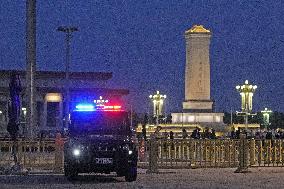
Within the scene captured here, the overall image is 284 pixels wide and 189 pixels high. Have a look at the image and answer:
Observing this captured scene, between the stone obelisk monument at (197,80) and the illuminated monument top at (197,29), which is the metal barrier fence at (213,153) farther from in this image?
the illuminated monument top at (197,29)

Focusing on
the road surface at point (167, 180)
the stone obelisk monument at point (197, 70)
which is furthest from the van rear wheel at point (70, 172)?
the stone obelisk monument at point (197, 70)

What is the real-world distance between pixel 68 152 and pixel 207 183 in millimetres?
4177

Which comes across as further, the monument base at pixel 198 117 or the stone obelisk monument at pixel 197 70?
the monument base at pixel 198 117

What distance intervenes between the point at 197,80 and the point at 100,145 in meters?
60.6

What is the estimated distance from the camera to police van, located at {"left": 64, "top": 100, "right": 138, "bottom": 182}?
79.7 ft

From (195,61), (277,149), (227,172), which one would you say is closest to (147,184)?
(227,172)

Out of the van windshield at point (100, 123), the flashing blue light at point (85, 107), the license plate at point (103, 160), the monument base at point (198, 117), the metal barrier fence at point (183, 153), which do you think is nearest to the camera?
the license plate at point (103, 160)

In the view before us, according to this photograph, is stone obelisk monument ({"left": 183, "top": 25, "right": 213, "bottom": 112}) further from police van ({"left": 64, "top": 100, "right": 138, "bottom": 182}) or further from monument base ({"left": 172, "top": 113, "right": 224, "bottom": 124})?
police van ({"left": 64, "top": 100, "right": 138, "bottom": 182})

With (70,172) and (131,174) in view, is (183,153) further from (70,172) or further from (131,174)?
(70,172)

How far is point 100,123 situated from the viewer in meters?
25.5

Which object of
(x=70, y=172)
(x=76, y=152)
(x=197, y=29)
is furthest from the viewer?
(x=197, y=29)

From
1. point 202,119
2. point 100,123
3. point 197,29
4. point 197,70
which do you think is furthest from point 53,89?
point 100,123

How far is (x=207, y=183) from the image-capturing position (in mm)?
23734

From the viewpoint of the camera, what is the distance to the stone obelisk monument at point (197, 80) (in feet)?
275
